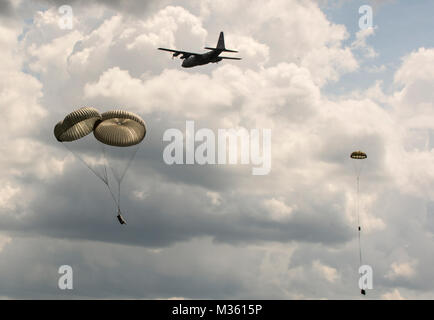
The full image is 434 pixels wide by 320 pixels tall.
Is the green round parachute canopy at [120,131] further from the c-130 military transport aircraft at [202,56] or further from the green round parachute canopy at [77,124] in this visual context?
the c-130 military transport aircraft at [202,56]

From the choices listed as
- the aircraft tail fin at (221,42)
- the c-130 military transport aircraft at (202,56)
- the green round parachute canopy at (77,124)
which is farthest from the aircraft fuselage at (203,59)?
the green round parachute canopy at (77,124)

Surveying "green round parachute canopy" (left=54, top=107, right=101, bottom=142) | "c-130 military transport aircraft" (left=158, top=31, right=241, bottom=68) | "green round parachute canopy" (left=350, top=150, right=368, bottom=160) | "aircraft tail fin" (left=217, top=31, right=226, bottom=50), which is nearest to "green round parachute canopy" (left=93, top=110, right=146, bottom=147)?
"green round parachute canopy" (left=54, top=107, right=101, bottom=142)

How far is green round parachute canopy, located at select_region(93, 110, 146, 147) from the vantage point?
231ft

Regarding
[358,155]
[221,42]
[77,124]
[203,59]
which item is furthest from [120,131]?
[221,42]

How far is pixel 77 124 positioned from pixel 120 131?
5467 millimetres

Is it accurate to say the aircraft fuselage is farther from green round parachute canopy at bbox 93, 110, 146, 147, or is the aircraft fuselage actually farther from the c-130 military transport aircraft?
green round parachute canopy at bbox 93, 110, 146, 147

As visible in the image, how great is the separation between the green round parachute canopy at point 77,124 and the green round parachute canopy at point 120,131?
1183 millimetres

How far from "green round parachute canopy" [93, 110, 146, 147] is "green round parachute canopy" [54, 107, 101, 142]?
46.6 inches
